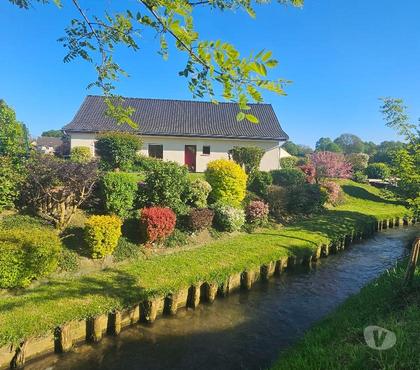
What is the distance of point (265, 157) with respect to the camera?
3150cm

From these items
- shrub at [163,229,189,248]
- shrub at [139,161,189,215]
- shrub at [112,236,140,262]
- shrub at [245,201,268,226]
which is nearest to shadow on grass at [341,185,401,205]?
shrub at [245,201,268,226]

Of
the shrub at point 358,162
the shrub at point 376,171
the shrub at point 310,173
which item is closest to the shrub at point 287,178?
the shrub at point 310,173

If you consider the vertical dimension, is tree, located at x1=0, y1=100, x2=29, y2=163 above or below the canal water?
above

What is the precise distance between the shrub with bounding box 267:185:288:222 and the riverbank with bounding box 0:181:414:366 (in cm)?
351

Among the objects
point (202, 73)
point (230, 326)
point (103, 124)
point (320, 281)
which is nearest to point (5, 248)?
point (230, 326)

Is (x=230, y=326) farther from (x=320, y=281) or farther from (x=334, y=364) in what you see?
(x=320, y=281)

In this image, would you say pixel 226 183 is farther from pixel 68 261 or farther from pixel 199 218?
pixel 68 261

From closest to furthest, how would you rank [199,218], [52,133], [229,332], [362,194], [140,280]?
1. [229,332]
2. [140,280]
3. [199,218]
4. [362,194]
5. [52,133]

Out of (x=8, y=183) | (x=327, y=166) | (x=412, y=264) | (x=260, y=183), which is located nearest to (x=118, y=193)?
(x=8, y=183)

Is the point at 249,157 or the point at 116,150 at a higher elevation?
the point at 116,150

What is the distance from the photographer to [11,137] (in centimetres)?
1380

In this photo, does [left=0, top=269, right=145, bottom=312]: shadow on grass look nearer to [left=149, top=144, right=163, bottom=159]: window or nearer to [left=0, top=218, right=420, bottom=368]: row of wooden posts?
[left=0, top=218, right=420, bottom=368]: row of wooden posts

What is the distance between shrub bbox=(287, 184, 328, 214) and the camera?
21.8 m

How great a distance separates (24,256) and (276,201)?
14869mm
